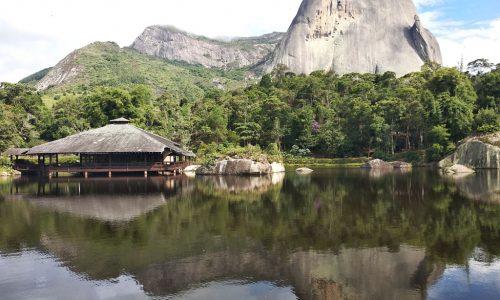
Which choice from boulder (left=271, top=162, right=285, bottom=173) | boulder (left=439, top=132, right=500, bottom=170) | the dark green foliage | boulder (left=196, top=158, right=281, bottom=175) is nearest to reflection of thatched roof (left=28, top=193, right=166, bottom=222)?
boulder (left=196, top=158, right=281, bottom=175)

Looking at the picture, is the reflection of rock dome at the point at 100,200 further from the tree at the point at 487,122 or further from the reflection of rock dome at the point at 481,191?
the tree at the point at 487,122

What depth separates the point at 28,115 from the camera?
220 feet

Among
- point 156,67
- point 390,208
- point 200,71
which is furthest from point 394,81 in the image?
point 200,71

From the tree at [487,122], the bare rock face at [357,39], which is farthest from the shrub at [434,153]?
the bare rock face at [357,39]

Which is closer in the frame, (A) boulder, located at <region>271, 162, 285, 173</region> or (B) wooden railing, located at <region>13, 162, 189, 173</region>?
(B) wooden railing, located at <region>13, 162, 189, 173</region>

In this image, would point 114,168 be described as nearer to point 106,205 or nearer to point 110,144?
point 110,144

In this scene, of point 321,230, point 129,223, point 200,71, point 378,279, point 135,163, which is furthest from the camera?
point 200,71

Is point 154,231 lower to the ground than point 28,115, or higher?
lower

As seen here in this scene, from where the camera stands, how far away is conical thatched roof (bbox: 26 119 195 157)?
41.0 meters

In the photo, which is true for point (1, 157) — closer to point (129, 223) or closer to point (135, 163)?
point (135, 163)

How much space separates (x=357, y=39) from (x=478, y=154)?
84.6 meters

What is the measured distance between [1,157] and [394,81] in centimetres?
6408

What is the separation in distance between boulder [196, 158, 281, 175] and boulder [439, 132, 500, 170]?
20619 mm

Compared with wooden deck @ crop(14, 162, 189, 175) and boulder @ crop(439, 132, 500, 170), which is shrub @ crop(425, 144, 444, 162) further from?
wooden deck @ crop(14, 162, 189, 175)
